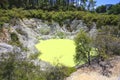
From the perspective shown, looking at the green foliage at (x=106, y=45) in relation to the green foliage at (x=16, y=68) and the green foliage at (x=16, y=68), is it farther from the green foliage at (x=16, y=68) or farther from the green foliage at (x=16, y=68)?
the green foliage at (x=16, y=68)

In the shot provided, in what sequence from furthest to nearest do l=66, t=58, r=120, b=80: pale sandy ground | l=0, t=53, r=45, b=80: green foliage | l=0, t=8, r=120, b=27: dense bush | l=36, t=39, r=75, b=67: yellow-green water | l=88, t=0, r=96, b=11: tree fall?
l=88, t=0, r=96, b=11: tree, l=0, t=8, r=120, b=27: dense bush, l=36, t=39, r=75, b=67: yellow-green water, l=66, t=58, r=120, b=80: pale sandy ground, l=0, t=53, r=45, b=80: green foliage

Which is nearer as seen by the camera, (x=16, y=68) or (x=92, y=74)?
(x=16, y=68)

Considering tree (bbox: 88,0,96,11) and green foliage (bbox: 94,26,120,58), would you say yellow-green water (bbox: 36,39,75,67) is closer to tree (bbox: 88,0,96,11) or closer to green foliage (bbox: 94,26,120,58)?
green foliage (bbox: 94,26,120,58)

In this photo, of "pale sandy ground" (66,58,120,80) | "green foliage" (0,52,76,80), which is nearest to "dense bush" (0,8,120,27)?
"pale sandy ground" (66,58,120,80)

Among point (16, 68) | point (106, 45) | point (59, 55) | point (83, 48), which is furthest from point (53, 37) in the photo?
point (16, 68)

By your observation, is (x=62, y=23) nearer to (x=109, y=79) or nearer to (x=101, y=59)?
(x=101, y=59)

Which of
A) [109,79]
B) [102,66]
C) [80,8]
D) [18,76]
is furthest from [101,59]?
[80,8]

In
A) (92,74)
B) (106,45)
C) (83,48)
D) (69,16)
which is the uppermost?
(69,16)

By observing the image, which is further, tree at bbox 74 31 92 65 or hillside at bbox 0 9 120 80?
tree at bbox 74 31 92 65

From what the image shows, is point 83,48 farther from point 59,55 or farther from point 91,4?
point 91,4
